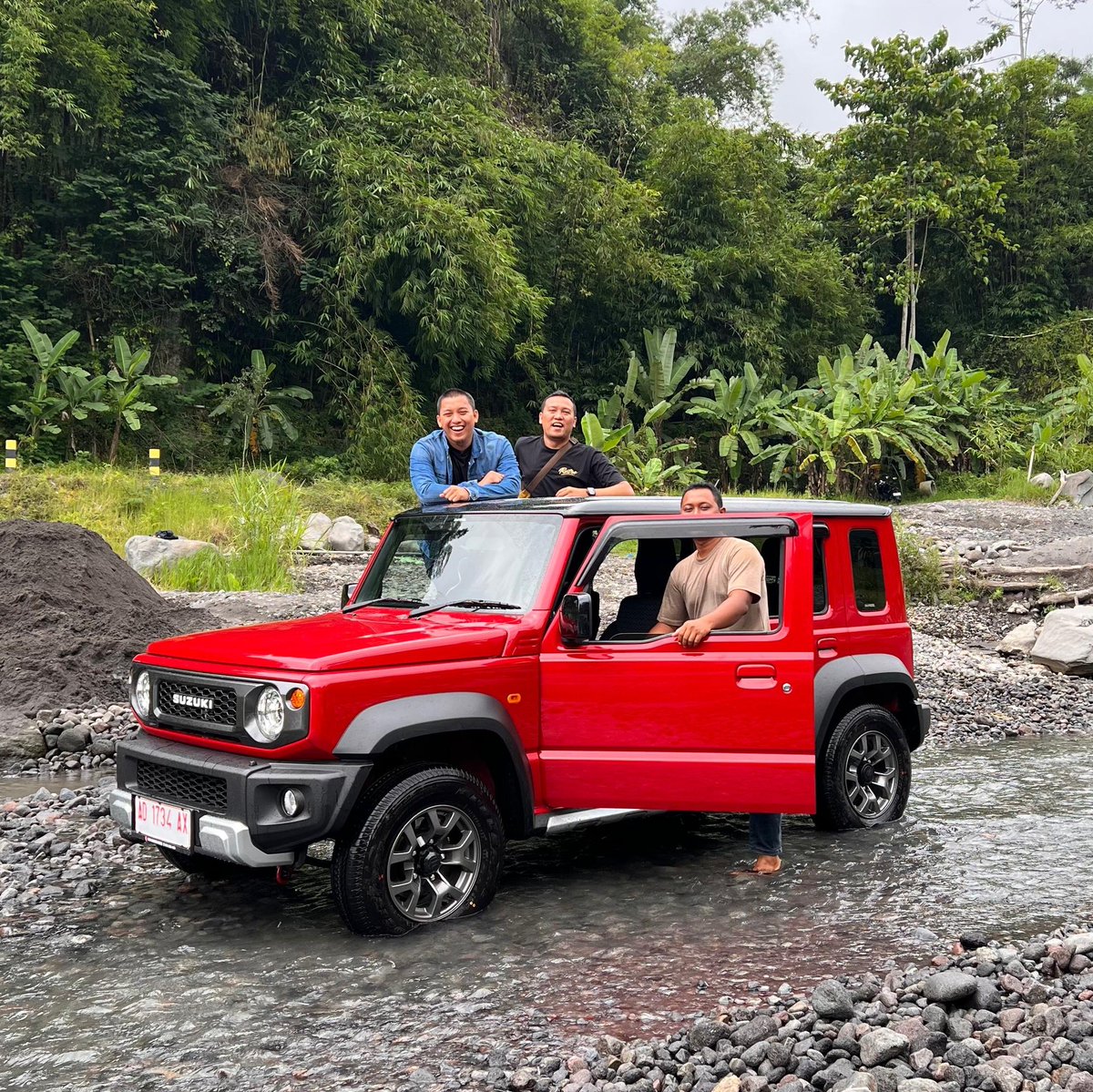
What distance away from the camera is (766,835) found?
19.3 feet

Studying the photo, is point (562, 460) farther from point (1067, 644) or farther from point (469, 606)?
point (1067, 644)

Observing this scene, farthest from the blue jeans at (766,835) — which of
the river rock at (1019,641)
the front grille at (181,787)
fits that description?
the river rock at (1019,641)

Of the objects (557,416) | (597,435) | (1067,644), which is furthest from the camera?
(597,435)

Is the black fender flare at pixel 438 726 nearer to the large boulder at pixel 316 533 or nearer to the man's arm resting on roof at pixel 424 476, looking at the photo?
the man's arm resting on roof at pixel 424 476

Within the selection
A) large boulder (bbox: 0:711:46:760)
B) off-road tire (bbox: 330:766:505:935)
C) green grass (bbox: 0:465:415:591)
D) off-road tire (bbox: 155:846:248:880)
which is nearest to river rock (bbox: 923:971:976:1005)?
off-road tire (bbox: 330:766:505:935)

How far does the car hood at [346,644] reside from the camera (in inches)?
188

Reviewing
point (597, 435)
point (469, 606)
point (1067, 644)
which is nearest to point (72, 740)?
point (469, 606)

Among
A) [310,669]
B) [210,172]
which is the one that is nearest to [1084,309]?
[210,172]

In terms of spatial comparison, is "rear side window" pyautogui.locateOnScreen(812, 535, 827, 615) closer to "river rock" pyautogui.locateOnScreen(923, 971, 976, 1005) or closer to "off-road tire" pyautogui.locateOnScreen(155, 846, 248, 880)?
"river rock" pyautogui.locateOnScreen(923, 971, 976, 1005)

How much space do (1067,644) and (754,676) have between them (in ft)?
26.2

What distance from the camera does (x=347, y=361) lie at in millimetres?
27250

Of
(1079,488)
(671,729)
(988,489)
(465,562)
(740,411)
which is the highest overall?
(740,411)

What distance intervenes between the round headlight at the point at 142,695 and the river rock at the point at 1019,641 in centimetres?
994

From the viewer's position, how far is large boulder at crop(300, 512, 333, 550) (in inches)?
687
